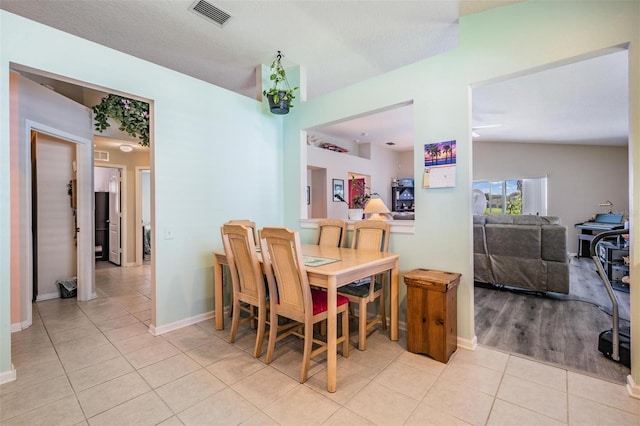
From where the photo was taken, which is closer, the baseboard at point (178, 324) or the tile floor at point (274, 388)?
the tile floor at point (274, 388)

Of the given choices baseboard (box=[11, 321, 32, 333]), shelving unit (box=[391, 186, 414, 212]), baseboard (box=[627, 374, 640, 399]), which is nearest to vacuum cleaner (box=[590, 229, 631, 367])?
baseboard (box=[627, 374, 640, 399])

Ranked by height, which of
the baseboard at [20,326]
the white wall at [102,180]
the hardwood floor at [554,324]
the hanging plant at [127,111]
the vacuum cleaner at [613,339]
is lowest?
the hardwood floor at [554,324]

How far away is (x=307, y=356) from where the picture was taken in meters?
2.03

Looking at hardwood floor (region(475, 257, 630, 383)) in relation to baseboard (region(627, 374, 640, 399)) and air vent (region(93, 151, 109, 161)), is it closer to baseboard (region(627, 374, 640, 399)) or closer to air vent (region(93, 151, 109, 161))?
baseboard (region(627, 374, 640, 399))

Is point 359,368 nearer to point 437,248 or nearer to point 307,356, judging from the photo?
point 307,356

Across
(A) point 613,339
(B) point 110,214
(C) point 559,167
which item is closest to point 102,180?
(B) point 110,214

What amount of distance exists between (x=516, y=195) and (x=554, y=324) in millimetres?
6198

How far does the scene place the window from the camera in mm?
7570

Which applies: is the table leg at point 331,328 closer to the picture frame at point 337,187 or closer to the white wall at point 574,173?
the picture frame at point 337,187

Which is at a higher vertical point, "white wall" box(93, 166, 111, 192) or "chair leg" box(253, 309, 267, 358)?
"white wall" box(93, 166, 111, 192)

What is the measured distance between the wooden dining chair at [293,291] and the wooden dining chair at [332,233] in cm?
96

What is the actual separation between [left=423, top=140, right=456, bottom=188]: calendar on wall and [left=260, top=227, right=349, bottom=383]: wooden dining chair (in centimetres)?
131

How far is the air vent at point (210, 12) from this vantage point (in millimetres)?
2613

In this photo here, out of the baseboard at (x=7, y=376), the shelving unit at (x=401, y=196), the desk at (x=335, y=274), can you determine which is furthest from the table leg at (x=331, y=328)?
the shelving unit at (x=401, y=196)
